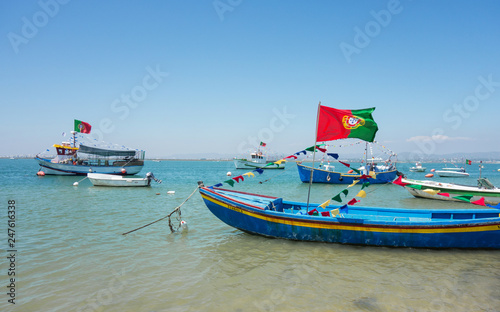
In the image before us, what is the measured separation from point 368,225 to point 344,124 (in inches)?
149

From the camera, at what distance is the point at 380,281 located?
7.62 metres

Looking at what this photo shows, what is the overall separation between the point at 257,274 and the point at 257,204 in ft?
12.1

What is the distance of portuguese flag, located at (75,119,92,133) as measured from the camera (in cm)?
4853

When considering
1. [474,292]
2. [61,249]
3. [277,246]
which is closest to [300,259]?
[277,246]

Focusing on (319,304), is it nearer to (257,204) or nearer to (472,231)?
(257,204)

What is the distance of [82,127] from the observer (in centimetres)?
4900

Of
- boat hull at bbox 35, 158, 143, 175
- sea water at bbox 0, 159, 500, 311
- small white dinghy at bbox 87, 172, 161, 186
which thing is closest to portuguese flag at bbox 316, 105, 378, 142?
sea water at bbox 0, 159, 500, 311

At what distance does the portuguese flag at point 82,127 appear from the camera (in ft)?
159

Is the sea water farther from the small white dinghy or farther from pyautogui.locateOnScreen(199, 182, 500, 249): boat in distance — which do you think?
the small white dinghy

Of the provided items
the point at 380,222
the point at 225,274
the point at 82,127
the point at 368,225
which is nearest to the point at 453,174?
the point at 380,222

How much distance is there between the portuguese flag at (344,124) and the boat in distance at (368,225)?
9.84ft

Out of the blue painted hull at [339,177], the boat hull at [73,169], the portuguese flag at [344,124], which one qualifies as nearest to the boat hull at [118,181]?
the boat hull at [73,169]

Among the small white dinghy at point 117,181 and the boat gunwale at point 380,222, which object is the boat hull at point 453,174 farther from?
the small white dinghy at point 117,181

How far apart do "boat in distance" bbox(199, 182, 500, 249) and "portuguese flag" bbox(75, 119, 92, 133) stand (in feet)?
152
